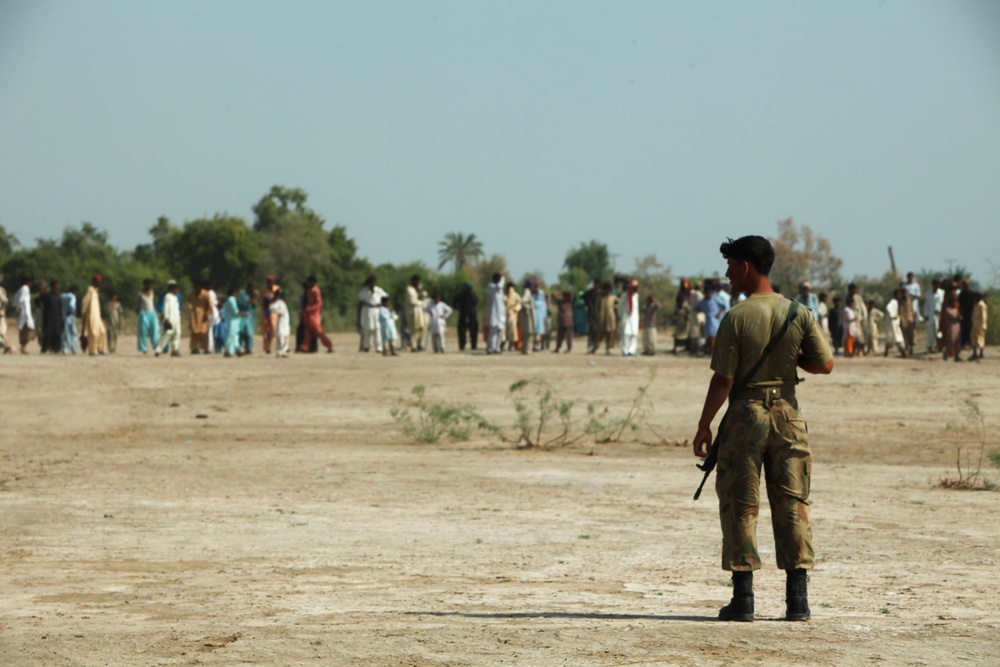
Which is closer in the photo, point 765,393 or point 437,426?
point 765,393

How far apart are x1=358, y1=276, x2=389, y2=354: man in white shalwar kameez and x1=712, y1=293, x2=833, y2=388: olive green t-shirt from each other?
23.7 meters

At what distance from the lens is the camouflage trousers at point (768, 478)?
5949 mm

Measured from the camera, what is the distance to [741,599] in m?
5.96

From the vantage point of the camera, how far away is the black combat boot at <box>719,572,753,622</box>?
235 inches

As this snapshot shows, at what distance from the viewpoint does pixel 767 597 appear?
22.1 ft

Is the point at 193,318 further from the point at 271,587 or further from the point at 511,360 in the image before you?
the point at 271,587

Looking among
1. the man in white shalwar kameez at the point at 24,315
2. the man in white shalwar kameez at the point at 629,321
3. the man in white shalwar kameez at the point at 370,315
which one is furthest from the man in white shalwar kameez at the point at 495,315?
the man in white shalwar kameez at the point at 24,315

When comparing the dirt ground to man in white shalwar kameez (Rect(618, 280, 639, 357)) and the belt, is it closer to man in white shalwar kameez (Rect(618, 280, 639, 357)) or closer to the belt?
the belt

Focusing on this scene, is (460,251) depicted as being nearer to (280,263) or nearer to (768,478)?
(280,263)

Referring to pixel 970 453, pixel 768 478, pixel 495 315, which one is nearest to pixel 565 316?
pixel 495 315

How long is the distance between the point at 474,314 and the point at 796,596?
25715 millimetres

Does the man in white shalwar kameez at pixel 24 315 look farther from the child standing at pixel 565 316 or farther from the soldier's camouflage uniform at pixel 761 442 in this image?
the soldier's camouflage uniform at pixel 761 442

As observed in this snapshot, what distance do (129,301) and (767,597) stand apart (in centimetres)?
5460

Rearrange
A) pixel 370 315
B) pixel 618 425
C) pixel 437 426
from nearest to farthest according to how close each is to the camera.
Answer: pixel 437 426 → pixel 618 425 → pixel 370 315
